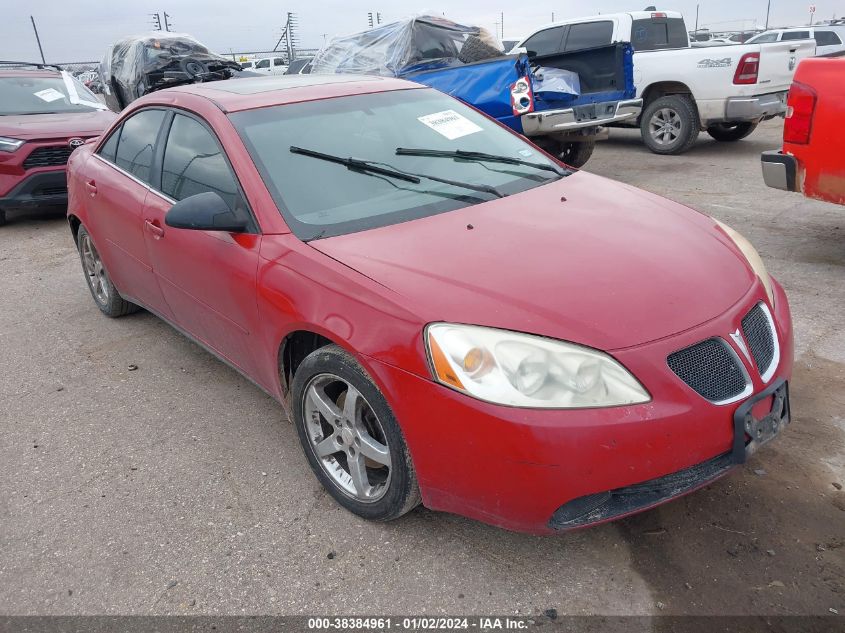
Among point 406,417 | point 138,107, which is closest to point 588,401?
point 406,417

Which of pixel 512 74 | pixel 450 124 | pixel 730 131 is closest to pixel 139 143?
pixel 450 124

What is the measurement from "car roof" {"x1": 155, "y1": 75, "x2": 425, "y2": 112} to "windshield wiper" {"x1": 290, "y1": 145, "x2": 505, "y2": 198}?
44 cm

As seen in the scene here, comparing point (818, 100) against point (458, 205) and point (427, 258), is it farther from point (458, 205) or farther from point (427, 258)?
point (427, 258)

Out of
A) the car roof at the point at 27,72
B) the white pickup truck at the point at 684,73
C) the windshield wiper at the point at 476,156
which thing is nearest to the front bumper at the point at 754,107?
the white pickup truck at the point at 684,73

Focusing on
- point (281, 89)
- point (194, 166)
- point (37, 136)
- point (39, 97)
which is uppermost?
point (281, 89)

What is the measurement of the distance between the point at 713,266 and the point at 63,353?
12.6 feet

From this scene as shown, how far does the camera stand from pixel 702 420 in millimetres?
2131

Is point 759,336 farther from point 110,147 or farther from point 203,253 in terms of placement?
point 110,147

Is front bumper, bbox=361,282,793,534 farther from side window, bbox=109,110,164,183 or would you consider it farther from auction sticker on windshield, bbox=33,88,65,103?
auction sticker on windshield, bbox=33,88,65,103

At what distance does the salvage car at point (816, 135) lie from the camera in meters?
4.56

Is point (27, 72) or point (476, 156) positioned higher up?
point (27, 72)

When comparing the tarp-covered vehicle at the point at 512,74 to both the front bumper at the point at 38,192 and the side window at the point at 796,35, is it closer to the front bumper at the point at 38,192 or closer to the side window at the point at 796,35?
the front bumper at the point at 38,192

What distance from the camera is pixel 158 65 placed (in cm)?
1250

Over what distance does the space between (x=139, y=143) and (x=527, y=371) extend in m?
2.95
